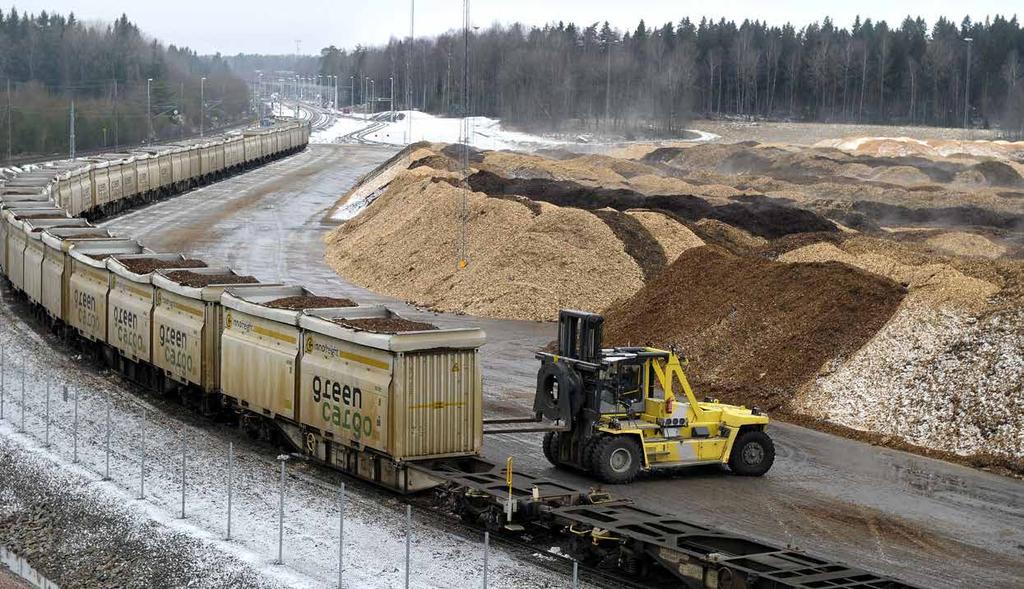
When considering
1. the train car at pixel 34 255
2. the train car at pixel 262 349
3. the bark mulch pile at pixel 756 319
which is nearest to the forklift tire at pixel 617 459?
the train car at pixel 262 349

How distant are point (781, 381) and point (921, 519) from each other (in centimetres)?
987

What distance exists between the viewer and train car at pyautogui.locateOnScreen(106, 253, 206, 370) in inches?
1164

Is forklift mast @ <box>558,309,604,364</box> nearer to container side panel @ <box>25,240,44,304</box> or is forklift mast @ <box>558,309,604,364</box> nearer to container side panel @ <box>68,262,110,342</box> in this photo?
container side panel @ <box>68,262,110,342</box>

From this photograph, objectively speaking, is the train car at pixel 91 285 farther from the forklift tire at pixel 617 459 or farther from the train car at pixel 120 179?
the train car at pixel 120 179

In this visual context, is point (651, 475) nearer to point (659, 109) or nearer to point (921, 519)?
point (921, 519)

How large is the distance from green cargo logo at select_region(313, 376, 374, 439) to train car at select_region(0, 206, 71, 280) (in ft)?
74.1

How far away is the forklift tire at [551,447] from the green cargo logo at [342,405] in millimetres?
3787

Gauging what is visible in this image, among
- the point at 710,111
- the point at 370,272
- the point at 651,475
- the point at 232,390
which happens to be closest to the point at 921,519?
the point at 651,475

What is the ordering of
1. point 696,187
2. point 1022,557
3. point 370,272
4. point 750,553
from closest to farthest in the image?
point 750,553 → point 1022,557 → point 370,272 → point 696,187

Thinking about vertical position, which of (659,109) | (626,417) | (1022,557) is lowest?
(1022,557)

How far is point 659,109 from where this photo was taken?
148 metres

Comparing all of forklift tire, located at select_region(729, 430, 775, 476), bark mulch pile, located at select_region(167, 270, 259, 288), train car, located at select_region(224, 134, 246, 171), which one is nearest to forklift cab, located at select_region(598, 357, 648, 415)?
forklift tire, located at select_region(729, 430, 775, 476)

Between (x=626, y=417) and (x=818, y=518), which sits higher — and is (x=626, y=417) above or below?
above

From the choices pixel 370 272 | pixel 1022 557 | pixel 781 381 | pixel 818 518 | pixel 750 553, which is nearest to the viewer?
pixel 750 553
